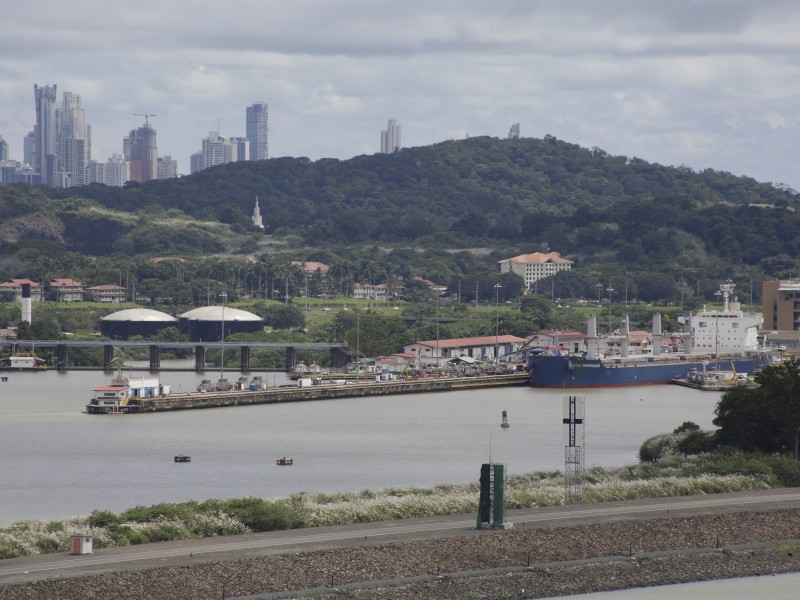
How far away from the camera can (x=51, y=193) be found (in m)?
197

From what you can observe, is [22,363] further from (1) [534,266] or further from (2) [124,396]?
(1) [534,266]

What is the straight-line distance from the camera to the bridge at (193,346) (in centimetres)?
8394

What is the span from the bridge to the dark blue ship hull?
538 inches

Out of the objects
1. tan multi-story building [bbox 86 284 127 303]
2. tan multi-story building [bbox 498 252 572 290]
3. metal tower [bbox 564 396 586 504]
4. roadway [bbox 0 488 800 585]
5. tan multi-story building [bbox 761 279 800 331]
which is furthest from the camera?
tan multi-story building [bbox 498 252 572 290]

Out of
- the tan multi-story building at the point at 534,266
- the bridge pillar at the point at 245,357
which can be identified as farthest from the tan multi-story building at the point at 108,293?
the bridge pillar at the point at 245,357

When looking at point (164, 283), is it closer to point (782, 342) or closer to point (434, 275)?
point (434, 275)

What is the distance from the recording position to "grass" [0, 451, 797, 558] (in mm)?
25938

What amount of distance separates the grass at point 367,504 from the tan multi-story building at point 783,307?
63.6 metres

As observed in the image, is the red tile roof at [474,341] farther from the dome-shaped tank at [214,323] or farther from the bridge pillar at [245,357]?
the dome-shaped tank at [214,323]

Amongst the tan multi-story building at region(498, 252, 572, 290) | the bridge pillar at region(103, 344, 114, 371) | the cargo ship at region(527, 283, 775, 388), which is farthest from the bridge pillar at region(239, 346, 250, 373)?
the tan multi-story building at region(498, 252, 572, 290)

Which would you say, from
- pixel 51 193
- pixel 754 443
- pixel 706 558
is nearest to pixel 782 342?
pixel 754 443

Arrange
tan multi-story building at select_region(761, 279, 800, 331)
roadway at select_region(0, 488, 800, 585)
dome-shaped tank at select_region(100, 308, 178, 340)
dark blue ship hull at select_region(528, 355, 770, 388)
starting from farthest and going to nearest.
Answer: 1. dome-shaped tank at select_region(100, 308, 178, 340)
2. tan multi-story building at select_region(761, 279, 800, 331)
3. dark blue ship hull at select_region(528, 355, 770, 388)
4. roadway at select_region(0, 488, 800, 585)

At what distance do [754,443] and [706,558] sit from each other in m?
12.2

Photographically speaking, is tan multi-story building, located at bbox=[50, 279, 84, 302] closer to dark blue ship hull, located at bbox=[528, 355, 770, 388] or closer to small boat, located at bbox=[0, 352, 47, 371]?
small boat, located at bbox=[0, 352, 47, 371]
